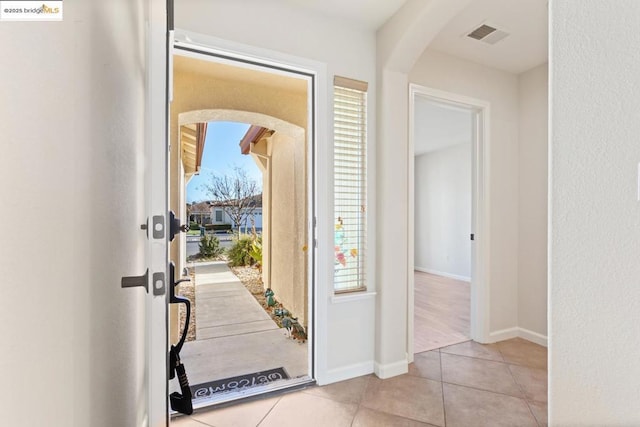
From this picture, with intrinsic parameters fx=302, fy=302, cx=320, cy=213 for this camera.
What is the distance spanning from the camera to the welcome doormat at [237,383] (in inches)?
79.2

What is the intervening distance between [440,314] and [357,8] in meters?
3.37

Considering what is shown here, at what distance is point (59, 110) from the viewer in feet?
2.42

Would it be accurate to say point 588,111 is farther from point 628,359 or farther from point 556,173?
point 628,359

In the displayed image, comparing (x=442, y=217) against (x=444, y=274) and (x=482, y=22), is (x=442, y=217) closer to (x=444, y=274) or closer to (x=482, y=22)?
(x=444, y=274)

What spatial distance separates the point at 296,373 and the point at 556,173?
211cm

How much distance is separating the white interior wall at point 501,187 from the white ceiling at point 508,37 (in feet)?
0.45

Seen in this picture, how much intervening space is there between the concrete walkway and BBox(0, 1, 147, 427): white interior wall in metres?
1.16

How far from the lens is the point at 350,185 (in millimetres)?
2273

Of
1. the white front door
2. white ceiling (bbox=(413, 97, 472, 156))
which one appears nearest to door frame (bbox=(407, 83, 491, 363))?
white ceiling (bbox=(413, 97, 472, 156))

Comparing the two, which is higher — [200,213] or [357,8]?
[357,8]

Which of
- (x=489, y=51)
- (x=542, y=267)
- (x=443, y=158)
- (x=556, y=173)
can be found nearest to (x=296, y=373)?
(x=556, y=173)

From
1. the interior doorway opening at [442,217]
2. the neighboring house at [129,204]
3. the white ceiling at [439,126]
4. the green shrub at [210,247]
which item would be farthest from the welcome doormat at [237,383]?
the white ceiling at [439,126]

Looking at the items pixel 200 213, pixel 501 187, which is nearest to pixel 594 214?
pixel 501 187

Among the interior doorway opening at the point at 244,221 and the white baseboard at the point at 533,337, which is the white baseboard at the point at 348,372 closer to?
the interior doorway opening at the point at 244,221
